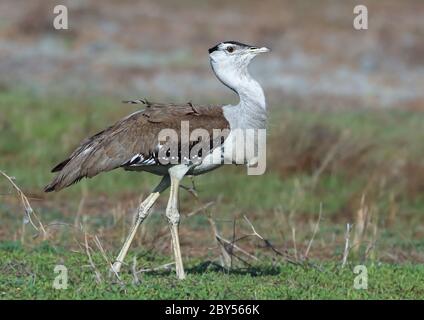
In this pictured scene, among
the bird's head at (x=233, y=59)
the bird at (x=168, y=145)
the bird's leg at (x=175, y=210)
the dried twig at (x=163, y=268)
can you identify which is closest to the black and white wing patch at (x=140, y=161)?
the bird at (x=168, y=145)

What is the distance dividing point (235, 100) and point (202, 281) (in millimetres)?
8773

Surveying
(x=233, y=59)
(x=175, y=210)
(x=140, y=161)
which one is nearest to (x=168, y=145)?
(x=140, y=161)

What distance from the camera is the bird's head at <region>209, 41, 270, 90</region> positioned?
25.4ft

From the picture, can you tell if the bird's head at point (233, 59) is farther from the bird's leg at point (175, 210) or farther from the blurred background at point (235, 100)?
the blurred background at point (235, 100)

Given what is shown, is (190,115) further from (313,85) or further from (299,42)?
(299,42)

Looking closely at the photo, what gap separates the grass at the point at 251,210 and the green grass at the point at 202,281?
0.01 meters

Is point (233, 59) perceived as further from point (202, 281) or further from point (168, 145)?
point (202, 281)

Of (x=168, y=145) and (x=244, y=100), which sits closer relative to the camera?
(x=168, y=145)

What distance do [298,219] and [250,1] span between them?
1630 centimetres

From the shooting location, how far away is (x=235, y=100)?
15.8 metres

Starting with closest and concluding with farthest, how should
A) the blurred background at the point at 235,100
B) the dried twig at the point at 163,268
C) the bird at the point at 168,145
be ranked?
1. the dried twig at the point at 163,268
2. the bird at the point at 168,145
3. the blurred background at the point at 235,100

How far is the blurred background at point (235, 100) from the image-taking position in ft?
33.0

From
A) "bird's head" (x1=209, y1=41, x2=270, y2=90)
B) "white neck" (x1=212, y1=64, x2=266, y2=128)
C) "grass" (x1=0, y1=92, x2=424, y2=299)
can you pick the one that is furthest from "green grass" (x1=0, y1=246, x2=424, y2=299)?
"bird's head" (x1=209, y1=41, x2=270, y2=90)

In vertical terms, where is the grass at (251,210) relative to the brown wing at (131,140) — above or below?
below
